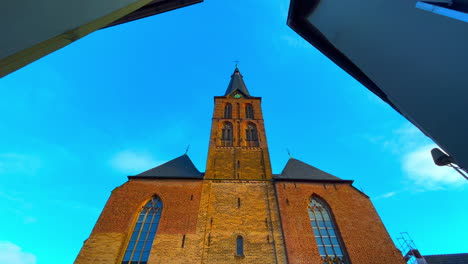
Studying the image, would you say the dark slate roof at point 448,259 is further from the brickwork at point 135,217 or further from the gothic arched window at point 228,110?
the gothic arched window at point 228,110

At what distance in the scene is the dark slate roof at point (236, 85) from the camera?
2083 cm

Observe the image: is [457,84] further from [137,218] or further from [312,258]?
[137,218]

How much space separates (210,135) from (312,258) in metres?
9.89

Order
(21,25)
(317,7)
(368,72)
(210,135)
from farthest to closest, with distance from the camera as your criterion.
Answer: (210,135)
(317,7)
(368,72)
(21,25)

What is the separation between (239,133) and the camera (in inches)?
627

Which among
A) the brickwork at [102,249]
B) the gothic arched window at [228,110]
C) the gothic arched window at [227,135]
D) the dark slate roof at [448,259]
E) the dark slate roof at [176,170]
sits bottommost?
the brickwork at [102,249]

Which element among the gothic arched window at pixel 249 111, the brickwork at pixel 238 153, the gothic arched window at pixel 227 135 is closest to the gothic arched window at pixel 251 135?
the brickwork at pixel 238 153

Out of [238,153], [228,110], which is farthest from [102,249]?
[228,110]

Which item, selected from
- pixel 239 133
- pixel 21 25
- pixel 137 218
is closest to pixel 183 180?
pixel 137 218

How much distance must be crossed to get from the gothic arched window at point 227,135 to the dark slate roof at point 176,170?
2868 mm

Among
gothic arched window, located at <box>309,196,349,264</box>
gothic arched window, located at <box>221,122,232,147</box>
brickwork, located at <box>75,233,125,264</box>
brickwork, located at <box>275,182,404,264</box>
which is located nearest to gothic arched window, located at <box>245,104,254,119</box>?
gothic arched window, located at <box>221,122,232,147</box>

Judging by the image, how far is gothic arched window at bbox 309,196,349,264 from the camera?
9389 mm

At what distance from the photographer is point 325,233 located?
33.7 ft

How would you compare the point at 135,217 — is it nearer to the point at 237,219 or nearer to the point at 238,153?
the point at 237,219
